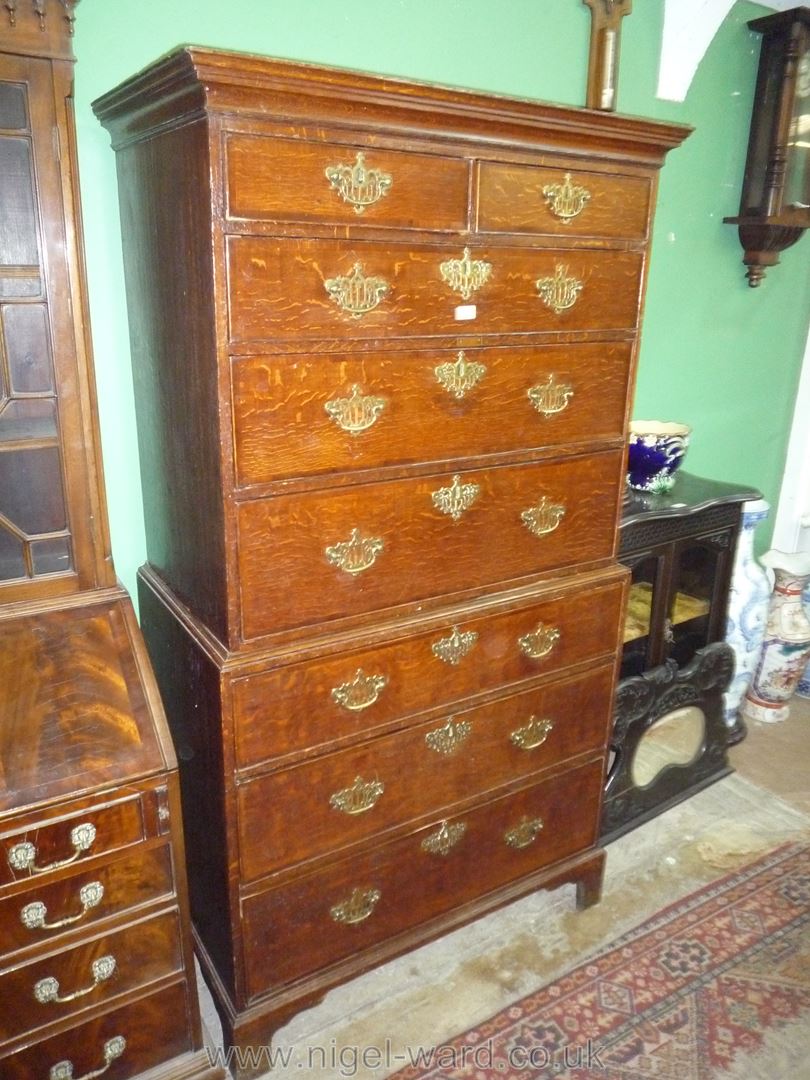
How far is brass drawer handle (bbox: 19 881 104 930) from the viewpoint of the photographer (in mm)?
1288

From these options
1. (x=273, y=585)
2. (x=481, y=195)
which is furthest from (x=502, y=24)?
(x=273, y=585)

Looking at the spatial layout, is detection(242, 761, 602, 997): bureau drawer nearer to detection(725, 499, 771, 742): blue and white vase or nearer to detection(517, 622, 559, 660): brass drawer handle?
detection(517, 622, 559, 660): brass drawer handle

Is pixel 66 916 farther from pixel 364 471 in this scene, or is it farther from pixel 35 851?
pixel 364 471

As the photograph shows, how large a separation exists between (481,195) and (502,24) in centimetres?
95

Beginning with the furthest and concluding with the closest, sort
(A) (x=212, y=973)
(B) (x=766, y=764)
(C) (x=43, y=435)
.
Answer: (B) (x=766, y=764), (A) (x=212, y=973), (C) (x=43, y=435)

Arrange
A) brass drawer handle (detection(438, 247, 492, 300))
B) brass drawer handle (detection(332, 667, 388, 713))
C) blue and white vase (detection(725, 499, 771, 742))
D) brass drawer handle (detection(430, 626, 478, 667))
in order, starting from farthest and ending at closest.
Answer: blue and white vase (detection(725, 499, 771, 742)) < brass drawer handle (detection(430, 626, 478, 667)) < brass drawer handle (detection(332, 667, 388, 713)) < brass drawer handle (detection(438, 247, 492, 300))

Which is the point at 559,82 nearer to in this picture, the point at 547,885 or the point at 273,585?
the point at 273,585

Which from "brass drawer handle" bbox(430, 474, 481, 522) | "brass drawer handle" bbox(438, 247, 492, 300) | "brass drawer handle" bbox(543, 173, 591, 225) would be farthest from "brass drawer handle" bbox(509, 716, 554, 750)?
"brass drawer handle" bbox(543, 173, 591, 225)

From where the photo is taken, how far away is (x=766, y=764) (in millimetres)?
2809

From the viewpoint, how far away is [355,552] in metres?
1.44

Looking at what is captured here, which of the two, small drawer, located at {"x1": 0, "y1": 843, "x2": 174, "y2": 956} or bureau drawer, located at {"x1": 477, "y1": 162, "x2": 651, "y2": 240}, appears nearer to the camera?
small drawer, located at {"x1": 0, "y1": 843, "x2": 174, "y2": 956}

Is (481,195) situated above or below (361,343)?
above

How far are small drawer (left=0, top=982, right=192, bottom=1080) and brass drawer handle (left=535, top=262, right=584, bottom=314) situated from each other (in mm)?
1478

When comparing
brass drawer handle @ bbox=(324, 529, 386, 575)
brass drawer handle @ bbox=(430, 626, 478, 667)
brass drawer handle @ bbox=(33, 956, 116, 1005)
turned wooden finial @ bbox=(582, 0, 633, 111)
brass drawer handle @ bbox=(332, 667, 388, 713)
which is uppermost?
turned wooden finial @ bbox=(582, 0, 633, 111)
